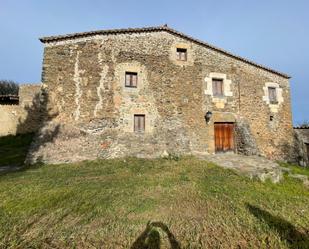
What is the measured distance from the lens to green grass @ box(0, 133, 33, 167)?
1336 cm

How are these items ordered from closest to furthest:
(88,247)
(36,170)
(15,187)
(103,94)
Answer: (88,247) → (15,187) → (36,170) → (103,94)

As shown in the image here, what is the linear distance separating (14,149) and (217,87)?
40.2 feet

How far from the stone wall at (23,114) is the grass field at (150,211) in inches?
433

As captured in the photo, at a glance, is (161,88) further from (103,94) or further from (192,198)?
(192,198)

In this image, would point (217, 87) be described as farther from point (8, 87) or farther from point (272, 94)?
point (8, 87)

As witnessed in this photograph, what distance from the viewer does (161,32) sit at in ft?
45.9

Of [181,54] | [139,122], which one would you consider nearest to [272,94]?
[181,54]

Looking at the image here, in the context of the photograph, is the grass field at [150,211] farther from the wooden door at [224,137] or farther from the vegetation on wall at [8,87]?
the vegetation on wall at [8,87]

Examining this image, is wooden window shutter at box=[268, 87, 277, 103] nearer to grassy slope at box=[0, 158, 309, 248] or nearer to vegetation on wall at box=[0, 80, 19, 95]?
grassy slope at box=[0, 158, 309, 248]

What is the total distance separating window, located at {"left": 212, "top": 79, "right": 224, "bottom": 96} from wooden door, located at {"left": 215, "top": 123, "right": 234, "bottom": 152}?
5.63 feet

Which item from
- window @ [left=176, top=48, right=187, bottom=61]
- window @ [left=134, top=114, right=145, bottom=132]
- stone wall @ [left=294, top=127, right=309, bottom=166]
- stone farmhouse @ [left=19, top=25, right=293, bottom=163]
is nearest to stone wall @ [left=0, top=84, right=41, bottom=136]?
stone farmhouse @ [left=19, top=25, right=293, bottom=163]

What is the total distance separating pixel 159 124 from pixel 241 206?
7.22 meters

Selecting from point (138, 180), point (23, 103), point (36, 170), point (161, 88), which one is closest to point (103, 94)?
point (161, 88)

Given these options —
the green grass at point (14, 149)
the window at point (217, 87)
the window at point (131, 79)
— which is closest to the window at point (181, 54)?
the window at point (217, 87)
